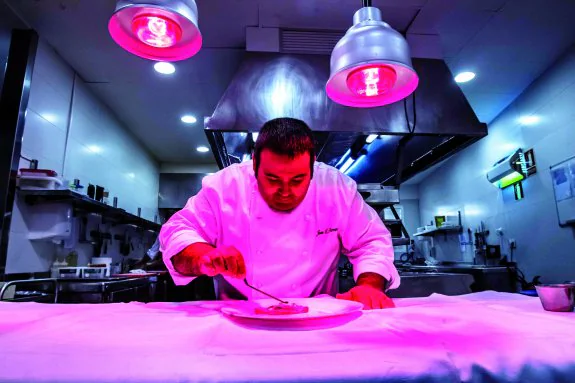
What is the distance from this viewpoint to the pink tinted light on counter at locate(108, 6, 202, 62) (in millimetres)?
1278

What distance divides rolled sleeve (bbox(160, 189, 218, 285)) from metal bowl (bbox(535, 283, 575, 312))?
1060 millimetres

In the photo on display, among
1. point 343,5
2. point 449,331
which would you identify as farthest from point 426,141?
point 449,331

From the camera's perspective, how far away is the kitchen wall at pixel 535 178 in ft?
11.4

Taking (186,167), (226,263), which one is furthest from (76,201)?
(186,167)

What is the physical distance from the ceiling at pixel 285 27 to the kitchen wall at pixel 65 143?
201mm

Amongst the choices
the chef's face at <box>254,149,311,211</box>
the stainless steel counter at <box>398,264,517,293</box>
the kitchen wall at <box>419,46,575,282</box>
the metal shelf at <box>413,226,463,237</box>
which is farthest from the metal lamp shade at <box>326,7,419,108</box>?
the metal shelf at <box>413,226,463,237</box>

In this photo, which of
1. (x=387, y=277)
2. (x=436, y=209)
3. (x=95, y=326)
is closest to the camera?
(x=95, y=326)

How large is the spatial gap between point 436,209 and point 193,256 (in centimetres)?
669

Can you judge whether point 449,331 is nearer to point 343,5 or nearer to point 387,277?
point 387,277

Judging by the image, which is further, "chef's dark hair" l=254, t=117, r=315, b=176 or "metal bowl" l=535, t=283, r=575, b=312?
"chef's dark hair" l=254, t=117, r=315, b=176

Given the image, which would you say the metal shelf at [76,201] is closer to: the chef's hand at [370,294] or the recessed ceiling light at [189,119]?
the recessed ceiling light at [189,119]

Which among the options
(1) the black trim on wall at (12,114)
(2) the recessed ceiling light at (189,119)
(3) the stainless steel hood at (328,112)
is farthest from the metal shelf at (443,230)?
(1) the black trim on wall at (12,114)

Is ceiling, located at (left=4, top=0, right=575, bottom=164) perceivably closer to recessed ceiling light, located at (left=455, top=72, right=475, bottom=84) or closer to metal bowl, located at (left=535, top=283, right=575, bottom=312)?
recessed ceiling light, located at (left=455, top=72, right=475, bottom=84)

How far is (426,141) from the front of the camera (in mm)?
2959
